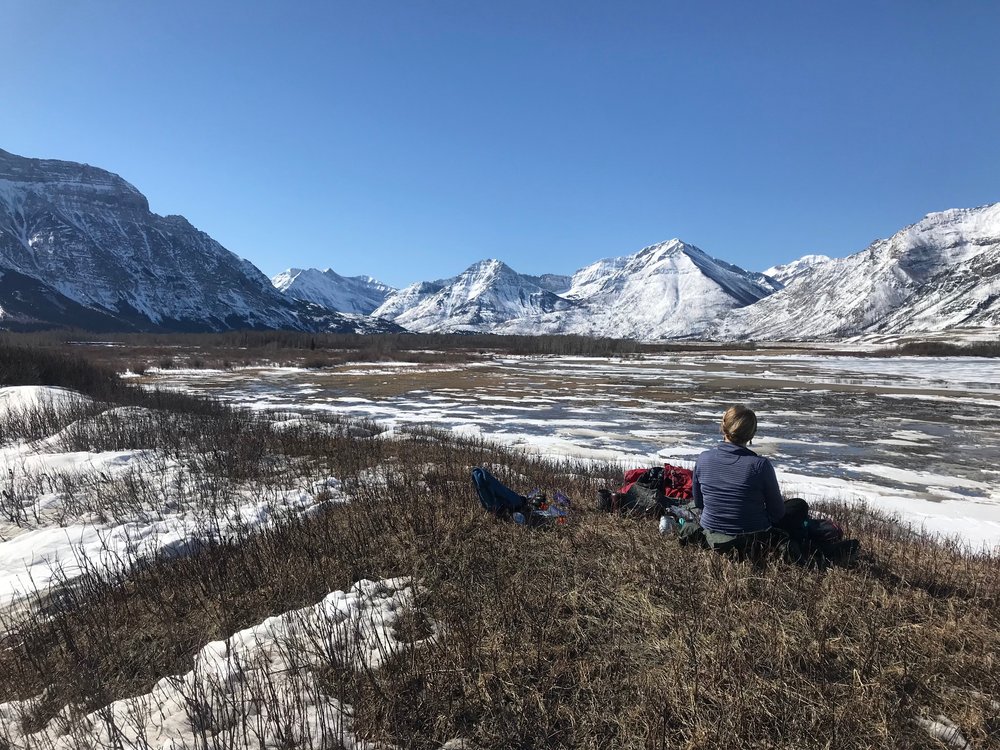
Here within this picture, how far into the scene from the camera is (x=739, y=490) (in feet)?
15.0

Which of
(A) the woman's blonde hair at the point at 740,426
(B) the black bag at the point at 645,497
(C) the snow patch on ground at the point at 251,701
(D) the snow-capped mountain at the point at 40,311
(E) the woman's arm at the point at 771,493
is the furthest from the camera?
(D) the snow-capped mountain at the point at 40,311

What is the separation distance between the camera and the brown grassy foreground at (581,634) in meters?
2.76

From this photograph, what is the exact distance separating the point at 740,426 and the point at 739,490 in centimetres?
58

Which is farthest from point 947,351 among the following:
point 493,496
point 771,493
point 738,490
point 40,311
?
point 40,311

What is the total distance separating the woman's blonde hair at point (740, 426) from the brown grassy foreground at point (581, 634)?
3.61 feet

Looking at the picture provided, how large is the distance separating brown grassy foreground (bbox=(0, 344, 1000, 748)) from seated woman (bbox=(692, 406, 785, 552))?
31cm

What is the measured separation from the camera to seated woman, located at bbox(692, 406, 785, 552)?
14.9ft

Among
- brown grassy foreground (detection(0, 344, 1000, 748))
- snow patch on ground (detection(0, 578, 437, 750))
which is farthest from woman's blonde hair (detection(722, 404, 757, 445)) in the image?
snow patch on ground (detection(0, 578, 437, 750))

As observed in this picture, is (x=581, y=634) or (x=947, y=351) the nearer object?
(x=581, y=634)

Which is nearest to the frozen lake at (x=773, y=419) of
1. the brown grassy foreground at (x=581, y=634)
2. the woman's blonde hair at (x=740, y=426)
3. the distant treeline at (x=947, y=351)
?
the brown grassy foreground at (x=581, y=634)

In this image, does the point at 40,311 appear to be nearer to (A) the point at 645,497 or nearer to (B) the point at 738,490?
(A) the point at 645,497

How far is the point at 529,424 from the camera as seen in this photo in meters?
19.7

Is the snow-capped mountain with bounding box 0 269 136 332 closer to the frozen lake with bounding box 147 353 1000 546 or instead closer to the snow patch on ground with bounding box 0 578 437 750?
the frozen lake with bounding box 147 353 1000 546

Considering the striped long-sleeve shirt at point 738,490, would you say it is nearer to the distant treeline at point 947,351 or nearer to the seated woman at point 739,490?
the seated woman at point 739,490
